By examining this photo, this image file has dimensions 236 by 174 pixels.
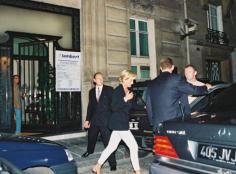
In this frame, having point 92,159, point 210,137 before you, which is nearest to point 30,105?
point 92,159

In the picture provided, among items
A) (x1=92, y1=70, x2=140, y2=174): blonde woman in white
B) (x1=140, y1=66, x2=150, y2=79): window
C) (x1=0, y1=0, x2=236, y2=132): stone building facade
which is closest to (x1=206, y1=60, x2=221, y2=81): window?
(x1=0, y1=0, x2=236, y2=132): stone building facade

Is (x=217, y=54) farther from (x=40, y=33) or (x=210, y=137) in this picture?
(x=210, y=137)

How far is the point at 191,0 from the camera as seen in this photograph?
52.0ft

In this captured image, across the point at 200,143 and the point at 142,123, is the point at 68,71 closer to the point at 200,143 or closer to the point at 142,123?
the point at 142,123

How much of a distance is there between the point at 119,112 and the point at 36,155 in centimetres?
226

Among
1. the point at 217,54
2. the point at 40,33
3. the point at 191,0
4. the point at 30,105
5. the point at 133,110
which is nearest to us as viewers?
the point at 133,110

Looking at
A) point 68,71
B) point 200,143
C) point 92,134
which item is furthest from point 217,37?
point 200,143

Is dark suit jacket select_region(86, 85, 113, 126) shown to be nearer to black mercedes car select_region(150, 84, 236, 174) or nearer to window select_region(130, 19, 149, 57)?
black mercedes car select_region(150, 84, 236, 174)

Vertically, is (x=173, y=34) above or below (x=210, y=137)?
above

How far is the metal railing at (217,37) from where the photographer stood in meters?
16.9

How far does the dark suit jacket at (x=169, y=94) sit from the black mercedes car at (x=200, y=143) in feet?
3.03

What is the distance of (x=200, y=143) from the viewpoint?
10.9 ft

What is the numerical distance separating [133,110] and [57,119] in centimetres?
411

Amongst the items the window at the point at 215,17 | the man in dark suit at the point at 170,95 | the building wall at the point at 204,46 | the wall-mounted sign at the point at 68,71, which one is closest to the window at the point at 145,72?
the building wall at the point at 204,46
